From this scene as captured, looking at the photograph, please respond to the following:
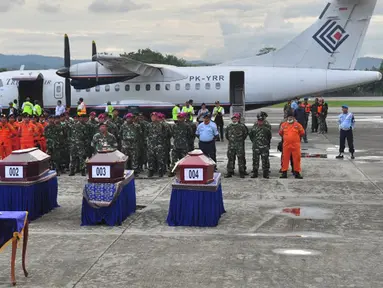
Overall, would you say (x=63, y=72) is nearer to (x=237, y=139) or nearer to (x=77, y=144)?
(x=77, y=144)

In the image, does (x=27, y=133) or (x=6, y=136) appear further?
→ (x=6, y=136)

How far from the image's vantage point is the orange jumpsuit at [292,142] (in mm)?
12552

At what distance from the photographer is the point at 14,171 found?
872 centimetres

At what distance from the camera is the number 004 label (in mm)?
8711

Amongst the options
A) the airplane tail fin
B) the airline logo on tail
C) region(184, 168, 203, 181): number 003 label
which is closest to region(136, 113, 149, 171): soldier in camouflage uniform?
region(184, 168, 203, 181): number 003 label

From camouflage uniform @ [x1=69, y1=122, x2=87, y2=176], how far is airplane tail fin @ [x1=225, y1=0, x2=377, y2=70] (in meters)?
14.8

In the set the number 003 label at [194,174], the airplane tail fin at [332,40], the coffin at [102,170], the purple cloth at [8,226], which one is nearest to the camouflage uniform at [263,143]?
the number 003 label at [194,174]

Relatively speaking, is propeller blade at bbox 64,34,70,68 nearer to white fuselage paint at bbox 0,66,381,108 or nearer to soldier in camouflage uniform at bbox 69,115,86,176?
white fuselage paint at bbox 0,66,381,108

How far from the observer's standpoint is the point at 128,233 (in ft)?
26.3

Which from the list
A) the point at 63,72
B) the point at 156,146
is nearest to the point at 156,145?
the point at 156,146

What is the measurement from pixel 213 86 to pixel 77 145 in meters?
12.8

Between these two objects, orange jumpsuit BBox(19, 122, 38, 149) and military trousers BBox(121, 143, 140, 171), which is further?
orange jumpsuit BBox(19, 122, 38, 149)

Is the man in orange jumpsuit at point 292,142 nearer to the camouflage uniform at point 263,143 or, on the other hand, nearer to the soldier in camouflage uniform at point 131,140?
the camouflage uniform at point 263,143

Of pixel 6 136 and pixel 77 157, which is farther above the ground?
pixel 6 136
